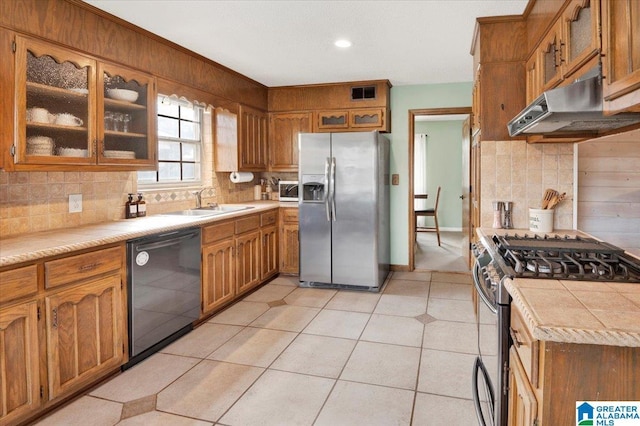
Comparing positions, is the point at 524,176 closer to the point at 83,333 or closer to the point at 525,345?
the point at 525,345

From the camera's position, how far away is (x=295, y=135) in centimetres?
518

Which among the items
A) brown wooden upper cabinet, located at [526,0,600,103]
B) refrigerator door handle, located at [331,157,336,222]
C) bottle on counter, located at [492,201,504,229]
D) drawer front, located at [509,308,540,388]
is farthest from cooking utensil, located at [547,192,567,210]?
refrigerator door handle, located at [331,157,336,222]

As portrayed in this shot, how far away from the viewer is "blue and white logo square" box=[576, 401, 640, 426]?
109 cm

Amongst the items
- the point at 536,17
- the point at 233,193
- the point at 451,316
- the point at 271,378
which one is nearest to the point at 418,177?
Answer: the point at 233,193

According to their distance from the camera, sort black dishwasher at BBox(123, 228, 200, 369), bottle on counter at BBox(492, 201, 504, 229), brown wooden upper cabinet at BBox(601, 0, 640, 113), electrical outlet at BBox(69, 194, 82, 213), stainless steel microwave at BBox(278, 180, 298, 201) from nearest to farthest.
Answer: brown wooden upper cabinet at BBox(601, 0, 640, 113), black dishwasher at BBox(123, 228, 200, 369), electrical outlet at BBox(69, 194, 82, 213), bottle on counter at BBox(492, 201, 504, 229), stainless steel microwave at BBox(278, 180, 298, 201)

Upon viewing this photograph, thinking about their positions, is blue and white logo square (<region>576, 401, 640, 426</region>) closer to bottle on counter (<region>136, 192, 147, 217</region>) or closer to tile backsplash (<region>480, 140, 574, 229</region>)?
tile backsplash (<region>480, 140, 574, 229</region>)

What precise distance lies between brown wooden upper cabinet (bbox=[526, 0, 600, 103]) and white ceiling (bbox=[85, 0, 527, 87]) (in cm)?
52

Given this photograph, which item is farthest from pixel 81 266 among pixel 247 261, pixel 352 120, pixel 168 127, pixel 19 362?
pixel 352 120

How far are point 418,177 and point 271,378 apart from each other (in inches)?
261

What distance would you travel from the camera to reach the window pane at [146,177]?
11.8 feet

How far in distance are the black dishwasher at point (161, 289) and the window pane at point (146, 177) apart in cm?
84

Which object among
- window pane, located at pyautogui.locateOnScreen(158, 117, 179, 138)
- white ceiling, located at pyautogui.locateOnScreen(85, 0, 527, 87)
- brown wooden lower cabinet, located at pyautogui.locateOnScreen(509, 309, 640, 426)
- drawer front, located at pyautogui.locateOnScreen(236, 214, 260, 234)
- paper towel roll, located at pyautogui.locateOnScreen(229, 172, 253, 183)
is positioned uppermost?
white ceiling, located at pyautogui.locateOnScreen(85, 0, 527, 87)

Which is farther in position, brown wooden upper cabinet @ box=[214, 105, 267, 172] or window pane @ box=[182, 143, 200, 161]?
brown wooden upper cabinet @ box=[214, 105, 267, 172]

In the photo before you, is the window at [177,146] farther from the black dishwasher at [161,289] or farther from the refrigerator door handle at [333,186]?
the refrigerator door handle at [333,186]
